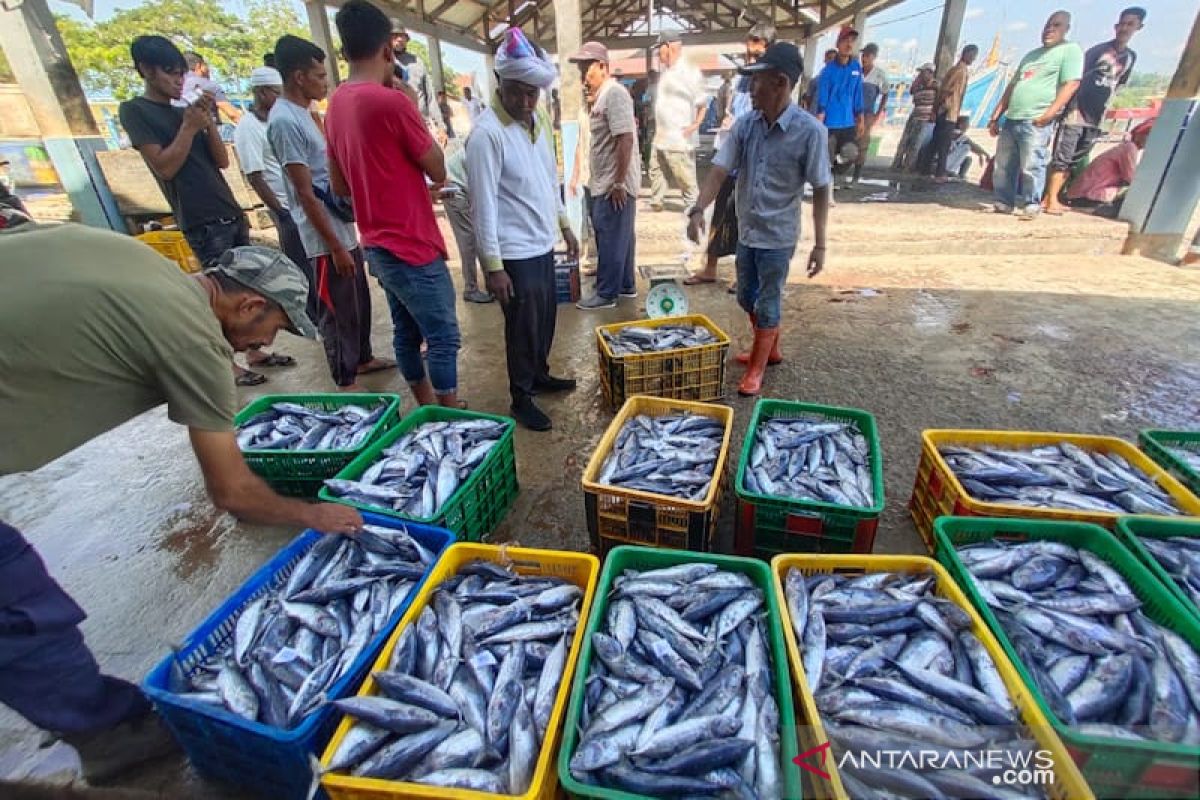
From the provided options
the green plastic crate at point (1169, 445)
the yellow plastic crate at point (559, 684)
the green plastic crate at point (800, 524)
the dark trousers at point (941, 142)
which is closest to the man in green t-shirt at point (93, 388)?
the yellow plastic crate at point (559, 684)

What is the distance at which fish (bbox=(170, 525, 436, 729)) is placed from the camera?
5.62ft

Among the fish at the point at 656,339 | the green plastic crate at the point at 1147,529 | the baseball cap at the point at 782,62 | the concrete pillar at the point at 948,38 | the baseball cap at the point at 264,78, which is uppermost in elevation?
the concrete pillar at the point at 948,38

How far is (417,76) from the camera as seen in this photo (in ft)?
28.6

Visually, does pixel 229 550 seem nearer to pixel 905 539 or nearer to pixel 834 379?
pixel 905 539

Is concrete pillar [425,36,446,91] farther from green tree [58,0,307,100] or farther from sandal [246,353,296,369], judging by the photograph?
green tree [58,0,307,100]

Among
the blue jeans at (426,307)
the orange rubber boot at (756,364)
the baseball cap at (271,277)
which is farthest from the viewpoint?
the orange rubber boot at (756,364)

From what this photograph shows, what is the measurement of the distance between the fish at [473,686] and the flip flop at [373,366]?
10.1ft

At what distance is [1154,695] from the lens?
1.63m

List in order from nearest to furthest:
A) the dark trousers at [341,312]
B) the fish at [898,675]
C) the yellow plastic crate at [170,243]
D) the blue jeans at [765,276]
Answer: the fish at [898,675]
the blue jeans at [765,276]
the dark trousers at [341,312]
the yellow plastic crate at [170,243]

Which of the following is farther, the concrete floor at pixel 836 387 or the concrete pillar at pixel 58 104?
the concrete pillar at pixel 58 104

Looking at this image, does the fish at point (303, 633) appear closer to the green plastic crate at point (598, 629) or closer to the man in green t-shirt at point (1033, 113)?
the green plastic crate at point (598, 629)

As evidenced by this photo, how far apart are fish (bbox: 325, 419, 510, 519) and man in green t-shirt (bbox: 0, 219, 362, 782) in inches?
22.5

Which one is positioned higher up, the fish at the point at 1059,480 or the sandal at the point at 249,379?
the fish at the point at 1059,480

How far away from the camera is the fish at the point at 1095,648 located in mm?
1597
